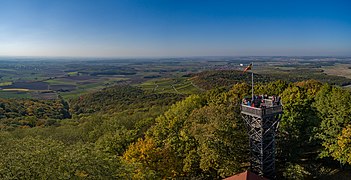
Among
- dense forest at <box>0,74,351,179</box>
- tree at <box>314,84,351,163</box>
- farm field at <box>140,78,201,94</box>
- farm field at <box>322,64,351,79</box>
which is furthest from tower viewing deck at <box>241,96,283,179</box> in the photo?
farm field at <box>322,64,351,79</box>

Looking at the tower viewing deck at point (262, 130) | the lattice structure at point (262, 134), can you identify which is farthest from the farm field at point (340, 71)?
the lattice structure at point (262, 134)

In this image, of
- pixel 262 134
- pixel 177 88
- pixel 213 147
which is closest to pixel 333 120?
pixel 262 134

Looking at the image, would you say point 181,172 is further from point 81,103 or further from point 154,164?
point 81,103

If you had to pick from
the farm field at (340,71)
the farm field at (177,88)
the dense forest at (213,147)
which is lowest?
the farm field at (177,88)

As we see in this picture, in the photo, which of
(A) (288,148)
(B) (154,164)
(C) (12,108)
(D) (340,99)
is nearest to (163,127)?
(B) (154,164)

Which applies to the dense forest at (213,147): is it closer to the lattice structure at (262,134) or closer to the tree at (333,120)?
the tree at (333,120)

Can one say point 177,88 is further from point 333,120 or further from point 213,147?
point 213,147

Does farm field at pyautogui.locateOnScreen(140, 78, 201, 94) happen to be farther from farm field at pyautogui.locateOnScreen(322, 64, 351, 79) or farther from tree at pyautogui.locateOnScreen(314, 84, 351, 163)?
Result: farm field at pyautogui.locateOnScreen(322, 64, 351, 79)
